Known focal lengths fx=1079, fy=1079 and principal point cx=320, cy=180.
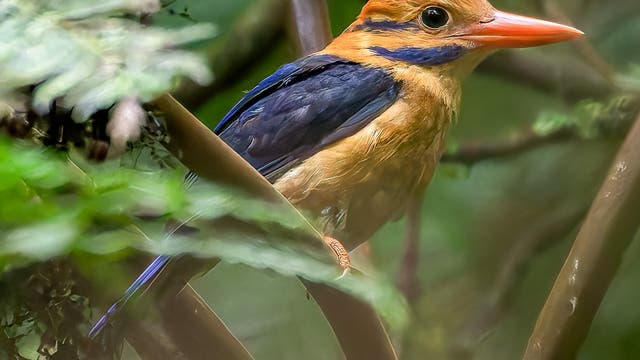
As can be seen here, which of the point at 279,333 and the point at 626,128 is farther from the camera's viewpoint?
the point at 279,333

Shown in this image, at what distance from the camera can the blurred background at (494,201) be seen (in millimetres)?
2312

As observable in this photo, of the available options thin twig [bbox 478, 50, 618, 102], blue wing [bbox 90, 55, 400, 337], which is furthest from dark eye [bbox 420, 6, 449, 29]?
thin twig [bbox 478, 50, 618, 102]

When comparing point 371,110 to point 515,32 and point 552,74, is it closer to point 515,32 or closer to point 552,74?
point 515,32

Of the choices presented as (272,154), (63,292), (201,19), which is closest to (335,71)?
(272,154)

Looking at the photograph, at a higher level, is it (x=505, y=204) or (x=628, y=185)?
(x=628, y=185)

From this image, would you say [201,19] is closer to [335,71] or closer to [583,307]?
[335,71]

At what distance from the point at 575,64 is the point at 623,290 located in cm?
55

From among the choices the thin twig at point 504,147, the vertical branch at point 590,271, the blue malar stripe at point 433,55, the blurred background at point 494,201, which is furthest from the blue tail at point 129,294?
the thin twig at point 504,147

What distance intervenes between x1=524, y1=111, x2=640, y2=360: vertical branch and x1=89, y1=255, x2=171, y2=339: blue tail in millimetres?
524

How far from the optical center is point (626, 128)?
237cm

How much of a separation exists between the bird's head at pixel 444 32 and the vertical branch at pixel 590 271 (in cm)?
32

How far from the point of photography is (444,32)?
5.72ft

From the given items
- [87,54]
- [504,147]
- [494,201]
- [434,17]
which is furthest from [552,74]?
[87,54]

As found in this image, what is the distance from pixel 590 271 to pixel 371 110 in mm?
426
